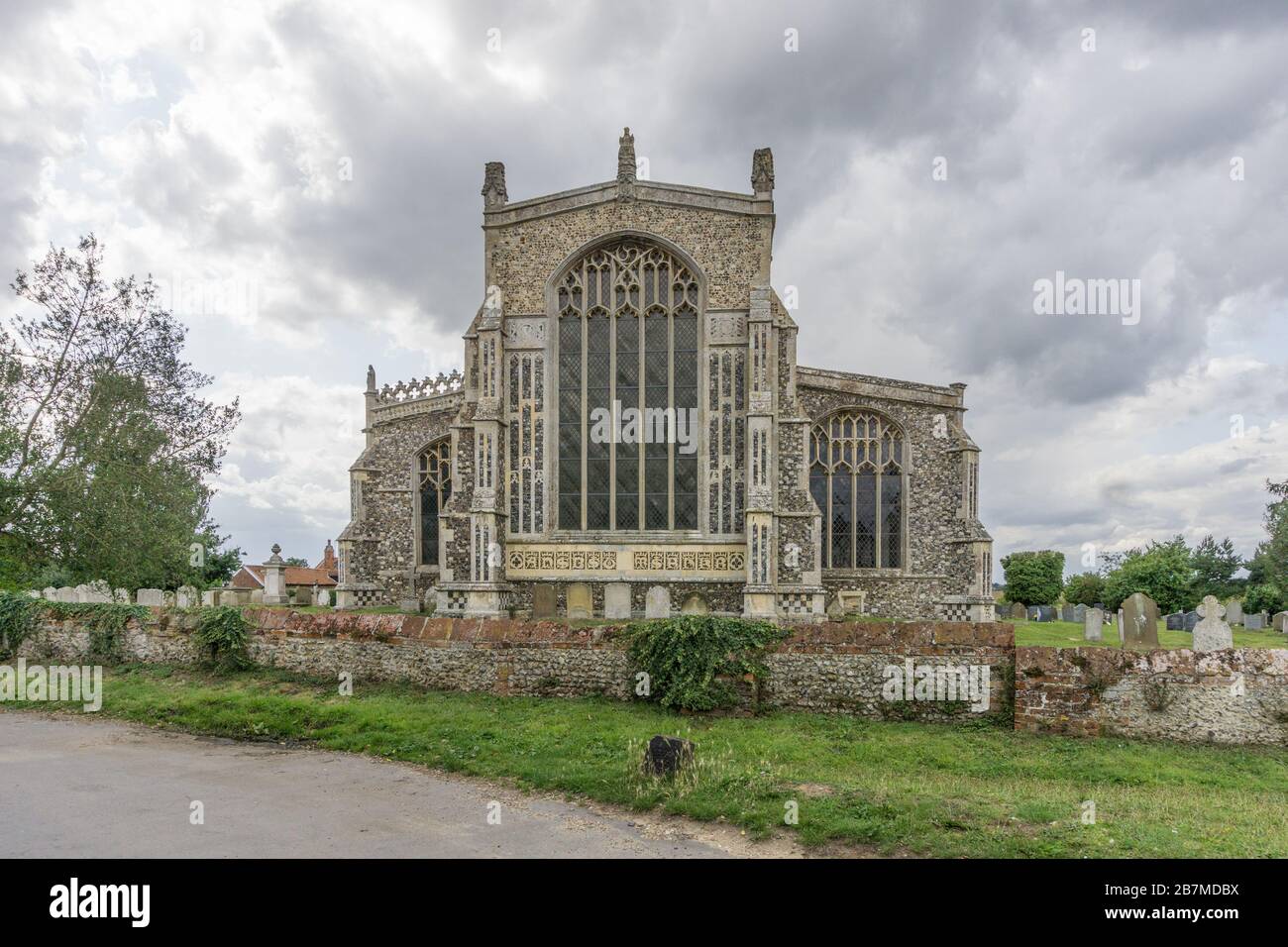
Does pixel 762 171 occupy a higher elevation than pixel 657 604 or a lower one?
higher

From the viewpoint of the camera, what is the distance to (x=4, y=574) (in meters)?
20.9

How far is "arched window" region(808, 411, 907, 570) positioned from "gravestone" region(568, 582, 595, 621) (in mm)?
7464

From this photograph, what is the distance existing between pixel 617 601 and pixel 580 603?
1226 millimetres

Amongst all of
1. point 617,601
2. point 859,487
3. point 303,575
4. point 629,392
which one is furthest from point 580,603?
point 303,575

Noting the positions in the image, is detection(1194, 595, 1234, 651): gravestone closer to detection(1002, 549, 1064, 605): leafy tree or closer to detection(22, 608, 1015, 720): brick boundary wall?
detection(22, 608, 1015, 720): brick boundary wall

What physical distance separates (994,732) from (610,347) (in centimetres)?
1399

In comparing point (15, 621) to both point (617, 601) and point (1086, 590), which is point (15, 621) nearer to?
point (617, 601)

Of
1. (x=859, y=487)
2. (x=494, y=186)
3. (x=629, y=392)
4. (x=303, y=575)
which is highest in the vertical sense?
(x=494, y=186)

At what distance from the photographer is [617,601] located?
18969 mm

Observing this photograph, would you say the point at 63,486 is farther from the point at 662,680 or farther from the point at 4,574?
the point at 662,680

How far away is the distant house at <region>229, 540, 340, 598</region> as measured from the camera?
4928 centimetres

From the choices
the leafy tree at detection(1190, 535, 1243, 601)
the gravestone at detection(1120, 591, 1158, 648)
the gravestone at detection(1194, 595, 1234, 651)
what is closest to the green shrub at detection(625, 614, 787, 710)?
the gravestone at detection(1120, 591, 1158, 648)

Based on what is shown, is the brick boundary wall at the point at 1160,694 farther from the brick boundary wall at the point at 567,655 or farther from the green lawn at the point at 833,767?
the brick boundary wall at the point at 567,655
